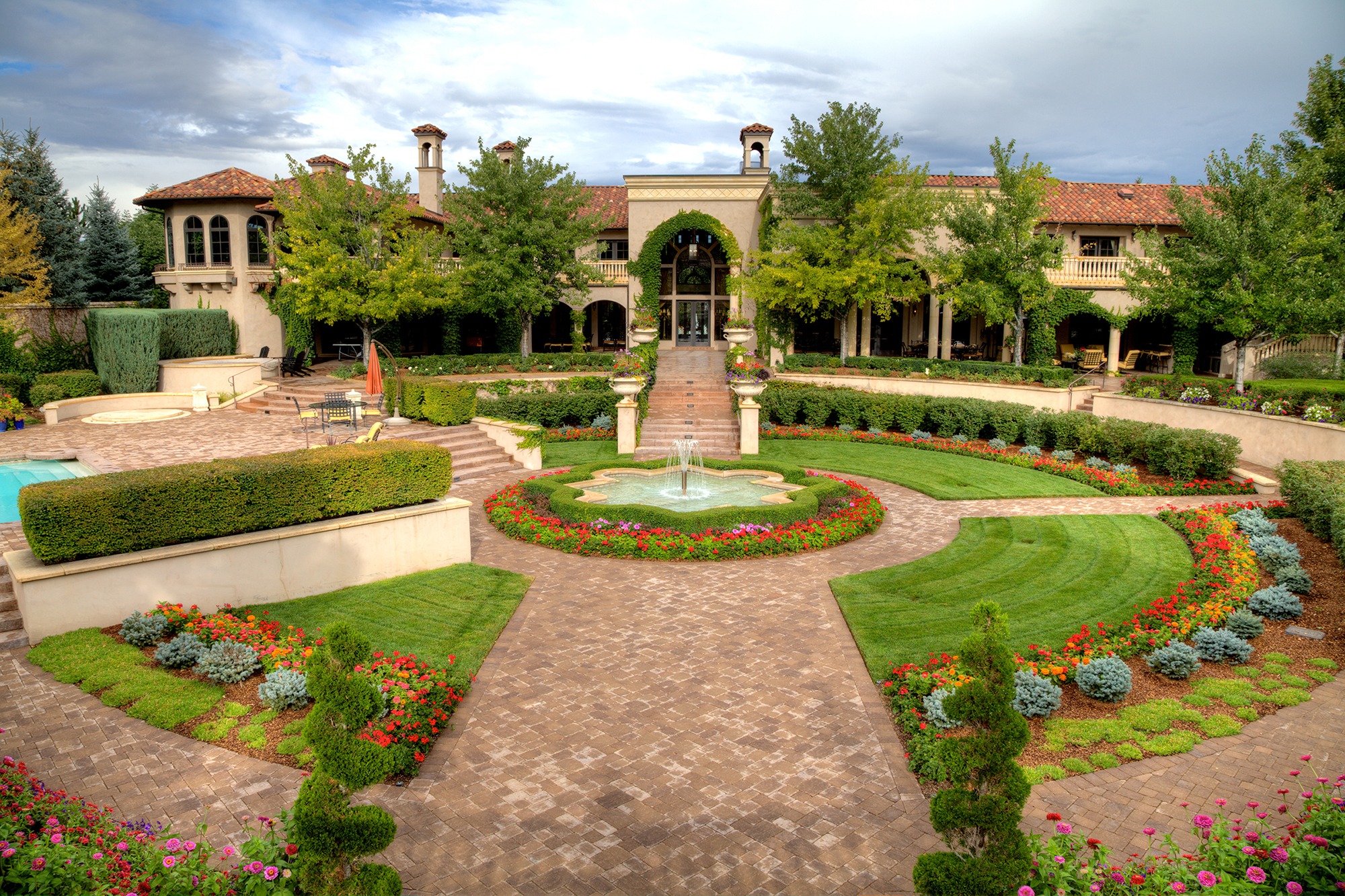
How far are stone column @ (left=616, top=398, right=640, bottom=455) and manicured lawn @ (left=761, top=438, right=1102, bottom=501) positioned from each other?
132 inches

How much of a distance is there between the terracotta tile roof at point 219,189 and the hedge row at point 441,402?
1362cm

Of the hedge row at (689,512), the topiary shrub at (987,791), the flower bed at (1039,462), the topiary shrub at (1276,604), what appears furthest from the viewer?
the flower bed at (1039,462)

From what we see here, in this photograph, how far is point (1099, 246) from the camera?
110ft

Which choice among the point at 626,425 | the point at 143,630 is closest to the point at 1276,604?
the point at 143,630

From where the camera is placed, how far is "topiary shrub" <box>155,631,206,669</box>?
8.25 metres

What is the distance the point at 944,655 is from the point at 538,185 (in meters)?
24.2

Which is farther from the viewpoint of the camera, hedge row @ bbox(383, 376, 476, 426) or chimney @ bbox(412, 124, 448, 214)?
chimney @ bbox(412, 124, 448, 214)

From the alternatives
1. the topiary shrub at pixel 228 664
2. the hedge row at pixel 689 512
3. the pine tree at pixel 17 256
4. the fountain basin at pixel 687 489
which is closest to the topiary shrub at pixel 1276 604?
the hedge row at pixel 689 512

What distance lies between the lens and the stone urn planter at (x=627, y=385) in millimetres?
20172

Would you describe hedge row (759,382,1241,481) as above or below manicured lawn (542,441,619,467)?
above

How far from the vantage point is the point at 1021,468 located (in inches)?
760

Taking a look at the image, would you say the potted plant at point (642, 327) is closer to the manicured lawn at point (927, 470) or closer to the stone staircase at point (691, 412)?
the stone staircase at point (691, 412)

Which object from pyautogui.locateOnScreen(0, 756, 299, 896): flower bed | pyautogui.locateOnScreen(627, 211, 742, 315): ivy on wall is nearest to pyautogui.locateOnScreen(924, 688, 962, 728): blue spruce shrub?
pyautogui.locateOnScreen(0, 756, 299, 896): flower bed

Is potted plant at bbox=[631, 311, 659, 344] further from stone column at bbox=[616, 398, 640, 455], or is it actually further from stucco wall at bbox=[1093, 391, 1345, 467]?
stucco wall at bbox=[1093, 391, 1345, 467]
